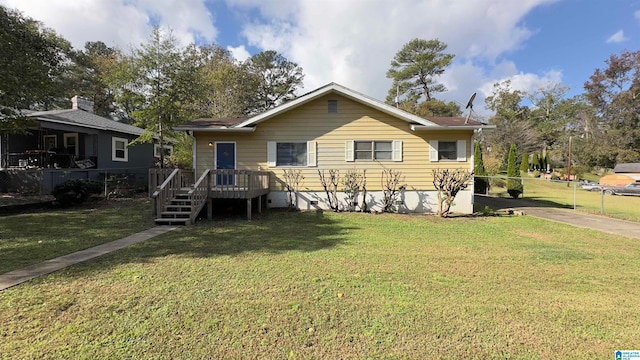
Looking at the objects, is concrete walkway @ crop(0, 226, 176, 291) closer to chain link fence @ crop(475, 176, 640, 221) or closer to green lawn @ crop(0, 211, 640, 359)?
green lawn @ crop(0, 211, 640, 359)

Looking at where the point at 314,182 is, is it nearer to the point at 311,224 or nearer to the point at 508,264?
the point at 311,224

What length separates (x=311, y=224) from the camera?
360 inches

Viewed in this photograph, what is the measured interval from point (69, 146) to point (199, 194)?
40.3 feet

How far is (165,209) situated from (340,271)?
635 centimetres

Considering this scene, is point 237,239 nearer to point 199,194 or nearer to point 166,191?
point 199,194

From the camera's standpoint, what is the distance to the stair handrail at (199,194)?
882 cm

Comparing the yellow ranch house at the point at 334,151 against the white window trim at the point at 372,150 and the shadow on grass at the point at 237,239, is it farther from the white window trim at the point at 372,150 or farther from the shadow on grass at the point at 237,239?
the shadow on grass at the point at 237,239

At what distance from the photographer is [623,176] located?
29406 mm

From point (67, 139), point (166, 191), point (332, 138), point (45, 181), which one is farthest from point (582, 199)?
point (67, 139)

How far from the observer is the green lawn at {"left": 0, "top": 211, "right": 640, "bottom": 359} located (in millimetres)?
2805

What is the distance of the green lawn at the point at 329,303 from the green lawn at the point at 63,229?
1.27 meters

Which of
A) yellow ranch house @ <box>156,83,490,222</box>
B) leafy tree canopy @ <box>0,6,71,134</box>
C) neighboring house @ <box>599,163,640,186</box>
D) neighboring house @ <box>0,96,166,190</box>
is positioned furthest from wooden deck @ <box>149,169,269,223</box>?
neighboring house @ <box>599,163,640,186</box>

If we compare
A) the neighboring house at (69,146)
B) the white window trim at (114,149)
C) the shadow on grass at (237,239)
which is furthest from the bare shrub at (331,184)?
the white window trim at (114,149)

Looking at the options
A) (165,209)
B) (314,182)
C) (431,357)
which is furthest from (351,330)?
(314,182)
